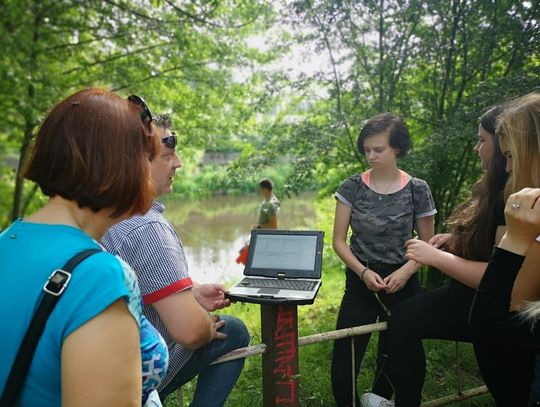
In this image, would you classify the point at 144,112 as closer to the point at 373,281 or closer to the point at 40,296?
the point at 40,296

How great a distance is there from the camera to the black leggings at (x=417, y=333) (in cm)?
230

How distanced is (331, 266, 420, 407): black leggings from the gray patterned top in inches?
4.3

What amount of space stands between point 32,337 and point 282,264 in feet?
4.60

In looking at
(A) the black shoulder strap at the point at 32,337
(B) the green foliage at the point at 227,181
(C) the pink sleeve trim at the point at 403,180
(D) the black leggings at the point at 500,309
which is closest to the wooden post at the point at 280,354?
(D) the black leggings at the point at 500,309

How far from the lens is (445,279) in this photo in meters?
4.54

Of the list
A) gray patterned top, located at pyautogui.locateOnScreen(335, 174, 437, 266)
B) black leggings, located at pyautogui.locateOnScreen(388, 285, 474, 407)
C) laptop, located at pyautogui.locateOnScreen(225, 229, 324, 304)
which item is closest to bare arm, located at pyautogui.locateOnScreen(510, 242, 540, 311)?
black leggings, located at pyautogui.locateOnScreen(388, 285, 474, 407)

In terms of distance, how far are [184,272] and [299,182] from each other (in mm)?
2527

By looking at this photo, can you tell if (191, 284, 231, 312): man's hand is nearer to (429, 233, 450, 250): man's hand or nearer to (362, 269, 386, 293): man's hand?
(362, 269, 386, 293): man's hand

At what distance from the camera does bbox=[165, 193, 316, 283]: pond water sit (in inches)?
380

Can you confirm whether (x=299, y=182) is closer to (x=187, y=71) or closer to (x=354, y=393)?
(x=354, y=393)

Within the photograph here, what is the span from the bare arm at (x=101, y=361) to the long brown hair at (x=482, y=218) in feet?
5.47

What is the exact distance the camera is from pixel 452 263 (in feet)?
6.98

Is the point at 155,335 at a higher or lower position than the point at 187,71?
lower

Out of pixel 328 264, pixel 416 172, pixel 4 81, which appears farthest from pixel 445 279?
pixel 4 81
